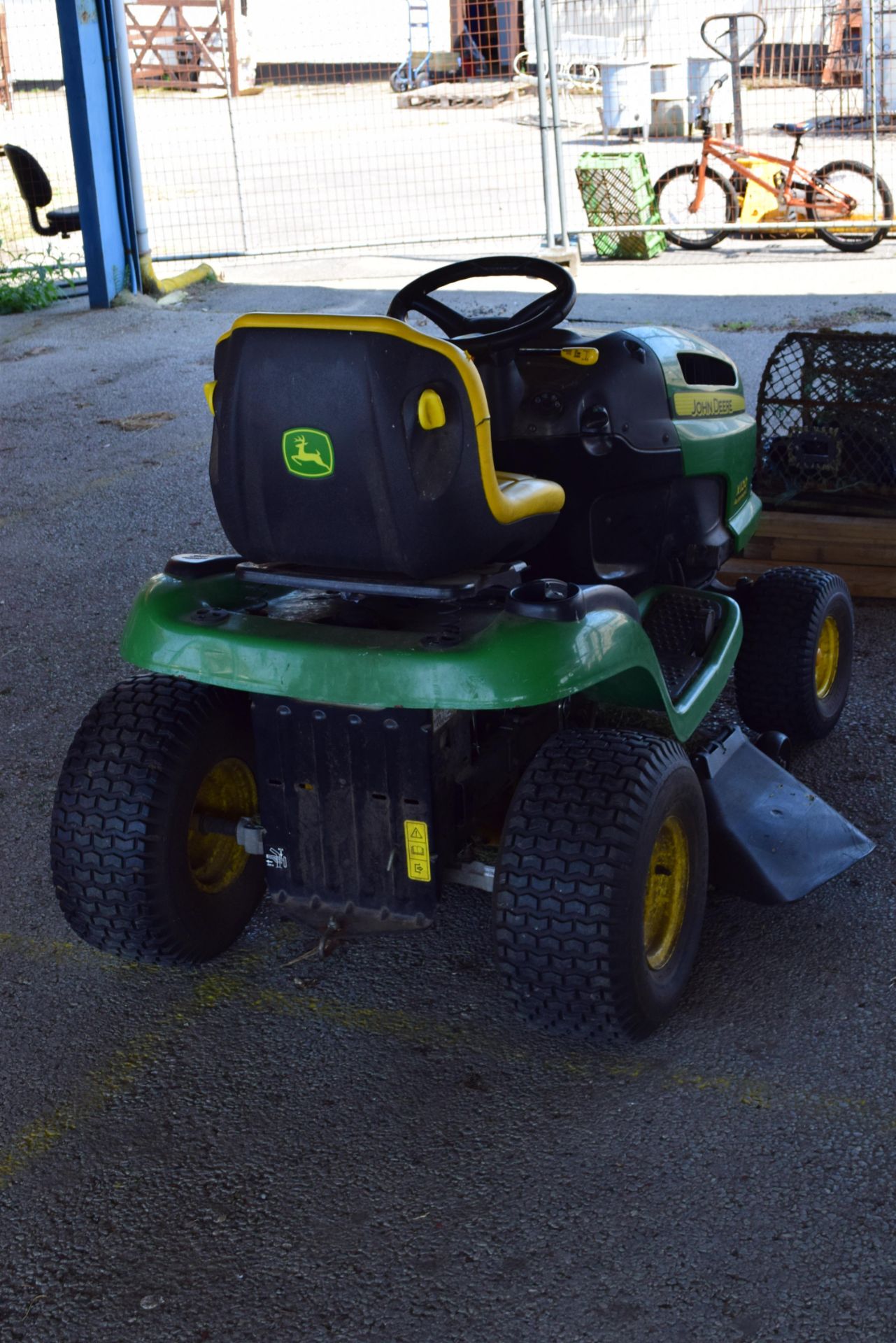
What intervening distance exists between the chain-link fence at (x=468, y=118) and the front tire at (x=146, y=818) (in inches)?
306

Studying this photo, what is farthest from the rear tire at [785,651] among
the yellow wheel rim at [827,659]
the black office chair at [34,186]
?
the black office chair at [34,186]

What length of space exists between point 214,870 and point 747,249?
374 inches

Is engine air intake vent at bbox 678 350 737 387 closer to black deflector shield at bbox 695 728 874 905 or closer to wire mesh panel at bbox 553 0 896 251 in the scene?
black deflector shield at bbox 695 728 874 905

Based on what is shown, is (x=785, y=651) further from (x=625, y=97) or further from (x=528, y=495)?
(x=625, y=97)

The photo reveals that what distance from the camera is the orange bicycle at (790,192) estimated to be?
10875 mm

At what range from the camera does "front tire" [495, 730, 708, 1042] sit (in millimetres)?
2391

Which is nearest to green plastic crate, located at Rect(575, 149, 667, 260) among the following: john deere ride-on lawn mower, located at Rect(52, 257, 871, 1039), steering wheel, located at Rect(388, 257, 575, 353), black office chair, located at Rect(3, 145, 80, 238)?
black office chair, located at Rect(3, 145, 80, 238)

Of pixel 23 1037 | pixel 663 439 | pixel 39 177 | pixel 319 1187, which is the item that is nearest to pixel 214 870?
pixel 23 1037

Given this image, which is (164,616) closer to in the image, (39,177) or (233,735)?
(233,735)

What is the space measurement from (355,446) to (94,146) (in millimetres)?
8065

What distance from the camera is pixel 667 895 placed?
108 inches

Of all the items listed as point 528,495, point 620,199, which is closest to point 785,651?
point 528,495

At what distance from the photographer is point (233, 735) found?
2871 millimetres

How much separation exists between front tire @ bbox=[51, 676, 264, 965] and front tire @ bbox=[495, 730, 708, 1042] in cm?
66
